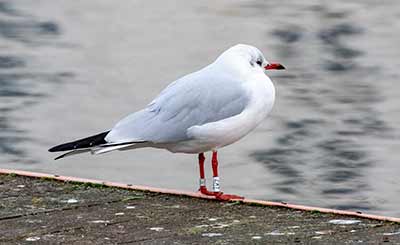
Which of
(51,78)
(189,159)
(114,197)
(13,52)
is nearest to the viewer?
(114,197)

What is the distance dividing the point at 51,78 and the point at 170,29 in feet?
9.85

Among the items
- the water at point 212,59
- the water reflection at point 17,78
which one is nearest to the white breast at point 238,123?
the water at point 212,59

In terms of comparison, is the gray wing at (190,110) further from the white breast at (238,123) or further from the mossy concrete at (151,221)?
the mossy concrete at (151,221)

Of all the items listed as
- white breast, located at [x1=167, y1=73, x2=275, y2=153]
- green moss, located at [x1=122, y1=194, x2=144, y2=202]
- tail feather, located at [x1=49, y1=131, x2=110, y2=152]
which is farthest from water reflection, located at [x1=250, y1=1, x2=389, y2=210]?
tail feather, located at [x1=49, y1=131, x2=110, y2=152]

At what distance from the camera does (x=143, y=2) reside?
17.8 metres

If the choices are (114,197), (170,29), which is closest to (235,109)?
(114,197)

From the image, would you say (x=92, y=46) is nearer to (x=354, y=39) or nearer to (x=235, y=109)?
(x=354, y=39)

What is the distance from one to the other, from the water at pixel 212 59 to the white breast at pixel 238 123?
217 centimetres

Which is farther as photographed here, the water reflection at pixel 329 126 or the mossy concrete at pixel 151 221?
the water reflection at pixel 329 126

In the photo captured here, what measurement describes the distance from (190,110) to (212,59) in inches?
280

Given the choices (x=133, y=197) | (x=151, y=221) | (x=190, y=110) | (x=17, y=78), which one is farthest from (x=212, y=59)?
(x=151, y=221)

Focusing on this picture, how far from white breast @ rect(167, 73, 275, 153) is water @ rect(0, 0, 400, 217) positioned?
217 centimetres

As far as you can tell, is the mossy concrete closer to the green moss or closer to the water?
the green moss

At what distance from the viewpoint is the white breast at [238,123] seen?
6.72 meters
